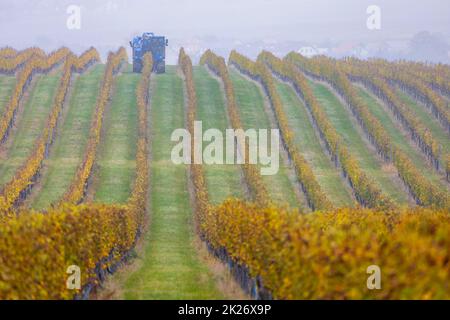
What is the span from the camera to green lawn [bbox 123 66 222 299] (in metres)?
29.8

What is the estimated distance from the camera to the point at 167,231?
4794cm

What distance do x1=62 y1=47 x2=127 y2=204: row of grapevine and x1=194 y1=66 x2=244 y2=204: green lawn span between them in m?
10.0

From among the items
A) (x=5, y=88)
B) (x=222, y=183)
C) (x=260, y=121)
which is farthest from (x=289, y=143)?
(x=5, y=88)

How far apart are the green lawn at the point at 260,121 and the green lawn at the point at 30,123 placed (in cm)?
2169

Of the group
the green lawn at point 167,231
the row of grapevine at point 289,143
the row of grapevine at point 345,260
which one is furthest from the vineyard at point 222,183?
the row of grapevine at point 289,143

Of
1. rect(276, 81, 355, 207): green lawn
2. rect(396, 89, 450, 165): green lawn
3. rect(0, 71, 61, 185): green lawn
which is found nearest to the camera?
rect(276, 81, 355, 207): green lawn

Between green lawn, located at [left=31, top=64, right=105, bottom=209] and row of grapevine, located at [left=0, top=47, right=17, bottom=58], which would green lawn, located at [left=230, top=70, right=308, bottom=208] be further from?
row of grapevine, located at [left=0, top=47, right=17, bottom=58]

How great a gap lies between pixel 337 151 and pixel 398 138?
10.0 metres

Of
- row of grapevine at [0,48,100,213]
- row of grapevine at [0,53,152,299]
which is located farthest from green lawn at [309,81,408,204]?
row of grapevine at [0,48,100,213]

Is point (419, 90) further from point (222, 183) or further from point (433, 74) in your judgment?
point (222, 183)
